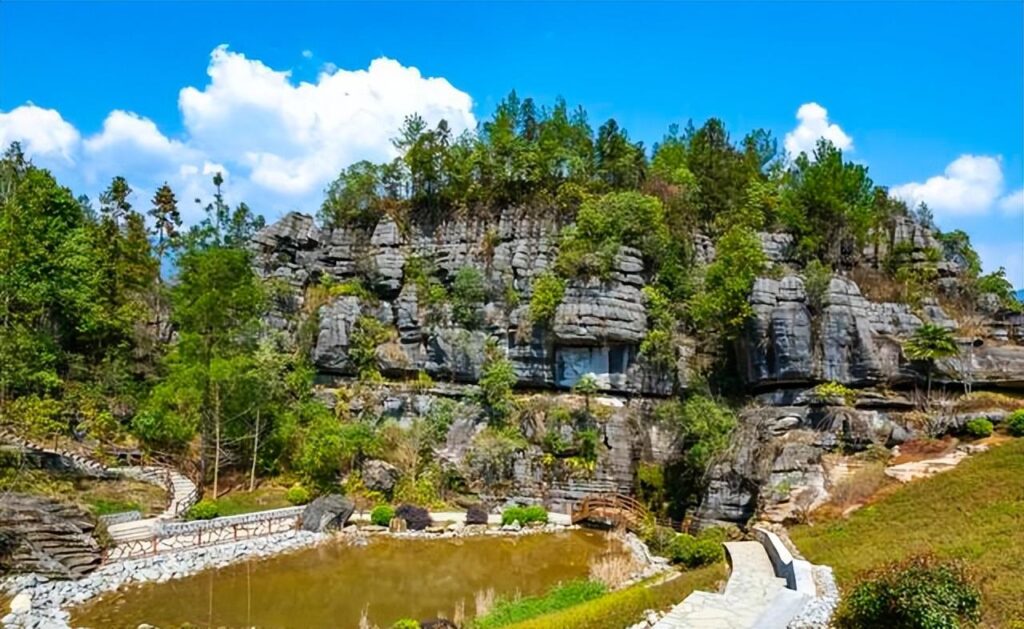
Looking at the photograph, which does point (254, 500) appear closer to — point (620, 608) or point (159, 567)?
point (159, 567)

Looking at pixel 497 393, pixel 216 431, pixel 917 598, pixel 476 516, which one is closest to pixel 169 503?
pixel 216 431

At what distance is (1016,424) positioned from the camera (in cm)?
1853

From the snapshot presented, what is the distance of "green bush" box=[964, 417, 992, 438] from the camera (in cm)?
1886

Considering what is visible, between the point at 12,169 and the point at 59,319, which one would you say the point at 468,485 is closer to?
the point at 59,319

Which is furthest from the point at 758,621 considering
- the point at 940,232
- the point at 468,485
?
the point at 940,232

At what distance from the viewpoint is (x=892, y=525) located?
12.7 metres

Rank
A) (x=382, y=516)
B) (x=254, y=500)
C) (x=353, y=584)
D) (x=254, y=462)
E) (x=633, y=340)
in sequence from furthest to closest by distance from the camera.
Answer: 1. (x=633, y=340)
2. (x=254, y=462)
3. (x=254, y=500)
4. (x=382, y=516)
5. (x=353, y=584)

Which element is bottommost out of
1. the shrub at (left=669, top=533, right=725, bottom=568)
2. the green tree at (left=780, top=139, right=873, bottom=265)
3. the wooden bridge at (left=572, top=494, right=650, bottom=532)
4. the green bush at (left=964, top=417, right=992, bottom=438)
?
the wooden bridge at (left=572, top=494, right=650, bottom=532)

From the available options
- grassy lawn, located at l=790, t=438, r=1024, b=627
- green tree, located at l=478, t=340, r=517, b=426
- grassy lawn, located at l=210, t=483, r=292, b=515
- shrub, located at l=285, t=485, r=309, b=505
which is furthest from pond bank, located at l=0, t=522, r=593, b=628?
grassy lawn, located at l=790, t=438, r=1024, b=627

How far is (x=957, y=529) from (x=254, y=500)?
A: 19859 mm

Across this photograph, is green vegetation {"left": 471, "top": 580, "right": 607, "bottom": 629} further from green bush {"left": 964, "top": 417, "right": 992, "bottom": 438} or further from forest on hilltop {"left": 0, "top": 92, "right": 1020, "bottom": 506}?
green bush {"left": 964, "top": 417, "right": 992, "bottom": 438}

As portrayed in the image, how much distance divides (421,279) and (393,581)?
1808 centimetres

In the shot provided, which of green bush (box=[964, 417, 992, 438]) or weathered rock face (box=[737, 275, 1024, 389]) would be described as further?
weathered rock face (box=[737, 275, 1024, 389])

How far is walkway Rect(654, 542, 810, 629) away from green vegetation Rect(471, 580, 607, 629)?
109 inches
